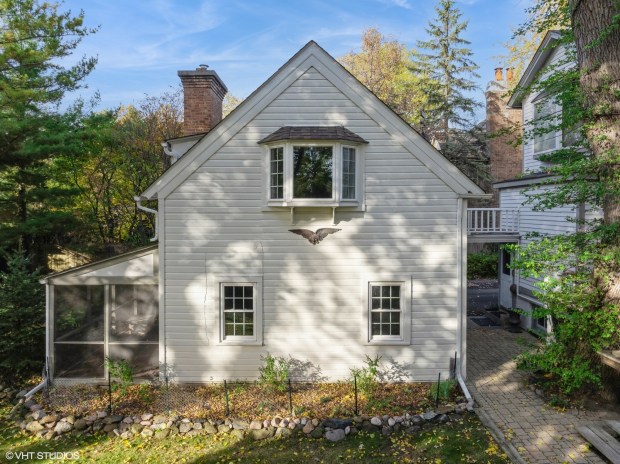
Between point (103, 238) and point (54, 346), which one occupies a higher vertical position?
point (103, 238)

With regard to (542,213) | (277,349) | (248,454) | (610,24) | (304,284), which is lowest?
(248,454)

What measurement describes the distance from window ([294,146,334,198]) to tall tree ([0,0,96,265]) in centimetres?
1058

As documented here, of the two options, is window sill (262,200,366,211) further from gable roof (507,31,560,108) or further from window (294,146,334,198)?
gable roof (507,31,560,108)

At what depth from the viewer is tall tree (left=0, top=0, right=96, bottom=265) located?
15.0 m

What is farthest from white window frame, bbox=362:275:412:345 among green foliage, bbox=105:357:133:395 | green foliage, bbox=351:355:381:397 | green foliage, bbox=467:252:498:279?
green foliage, bbox=467:252:498:279

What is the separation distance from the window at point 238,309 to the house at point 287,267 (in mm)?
36

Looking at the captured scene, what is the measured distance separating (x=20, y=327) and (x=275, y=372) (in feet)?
24.2

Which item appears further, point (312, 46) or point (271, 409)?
point (312, 46)

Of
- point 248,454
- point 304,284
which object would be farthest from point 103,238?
point 248,454

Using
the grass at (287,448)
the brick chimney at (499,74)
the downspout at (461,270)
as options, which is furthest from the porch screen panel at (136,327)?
the brick chimney at (499,74)

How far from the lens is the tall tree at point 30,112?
589 inches

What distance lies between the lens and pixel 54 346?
10.8 meters

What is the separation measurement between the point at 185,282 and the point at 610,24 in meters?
11.3

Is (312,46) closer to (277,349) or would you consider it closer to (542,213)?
(277,349)
